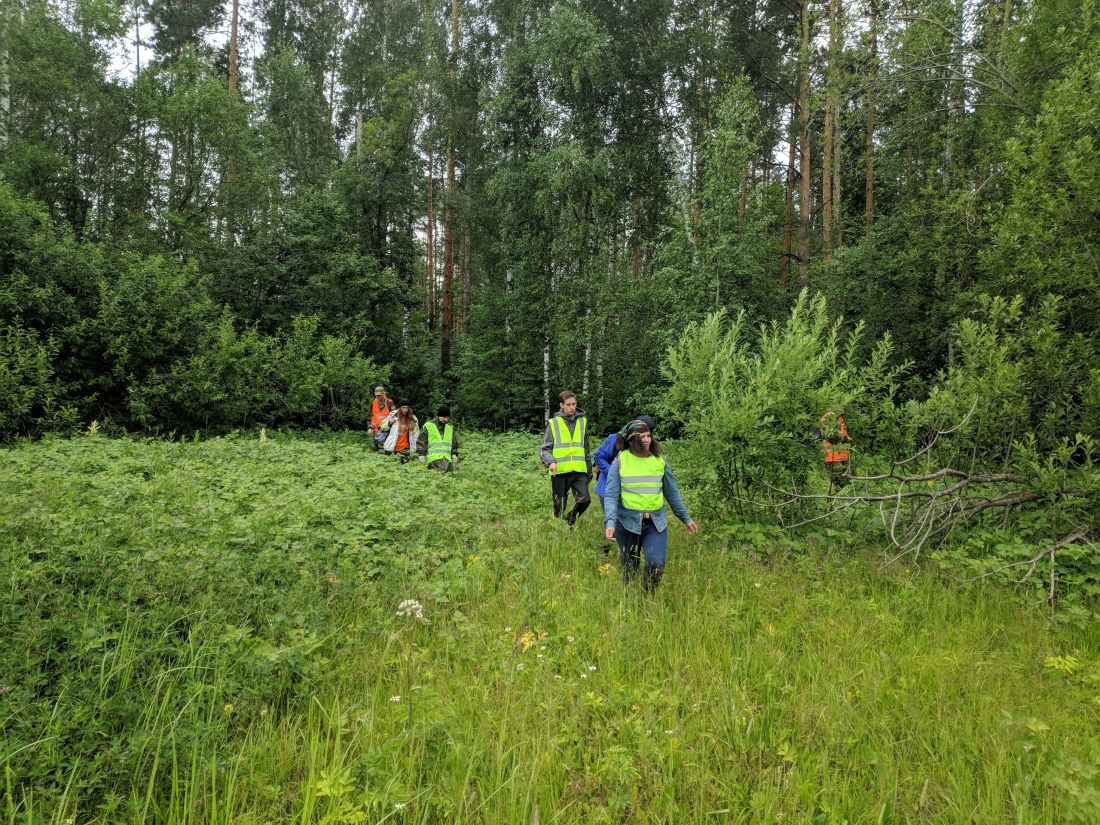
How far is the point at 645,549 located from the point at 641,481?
0.66 meters

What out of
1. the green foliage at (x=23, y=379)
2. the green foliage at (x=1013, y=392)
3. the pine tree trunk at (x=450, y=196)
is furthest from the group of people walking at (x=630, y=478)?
the pine tree trunk at (x=450, y=196)

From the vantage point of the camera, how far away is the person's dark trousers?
24.4 ft

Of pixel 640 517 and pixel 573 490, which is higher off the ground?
pixel 640 517

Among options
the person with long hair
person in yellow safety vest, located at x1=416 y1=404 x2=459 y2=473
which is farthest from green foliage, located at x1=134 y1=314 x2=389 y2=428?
person in yellow safety vest, located at x1=416 y1=404 x2=459 y2=473

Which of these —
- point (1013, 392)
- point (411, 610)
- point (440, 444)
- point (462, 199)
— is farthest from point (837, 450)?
point (462, 199)

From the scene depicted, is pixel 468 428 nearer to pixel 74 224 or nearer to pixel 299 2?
pixel 74 224

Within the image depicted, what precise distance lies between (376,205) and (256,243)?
4766 mm

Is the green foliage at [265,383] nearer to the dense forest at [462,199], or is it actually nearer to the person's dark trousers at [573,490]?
the dense forest at [462,199]

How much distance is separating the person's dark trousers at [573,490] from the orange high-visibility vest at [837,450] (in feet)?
9.76

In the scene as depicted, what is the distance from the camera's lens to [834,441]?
21.5ft

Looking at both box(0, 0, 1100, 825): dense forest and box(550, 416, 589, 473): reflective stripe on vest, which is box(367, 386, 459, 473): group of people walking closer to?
box(0, 0, 1100, 825): dense forest

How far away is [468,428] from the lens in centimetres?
2098

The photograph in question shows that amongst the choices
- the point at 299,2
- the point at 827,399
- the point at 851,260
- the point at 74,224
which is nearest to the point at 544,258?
the point at 851,260

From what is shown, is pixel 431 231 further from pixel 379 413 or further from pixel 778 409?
pixel 778 409
